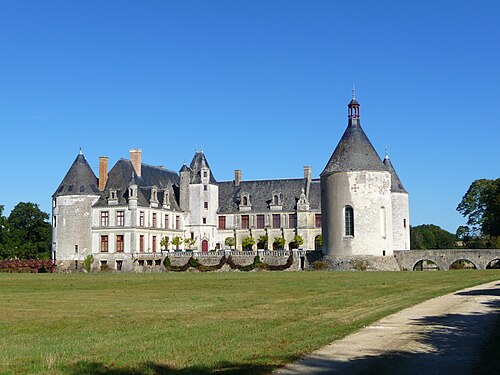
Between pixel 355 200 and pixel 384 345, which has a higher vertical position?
pixel 355 200

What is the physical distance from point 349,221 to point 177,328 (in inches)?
1461

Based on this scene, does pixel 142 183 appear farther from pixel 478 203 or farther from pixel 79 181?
pixel 478 203

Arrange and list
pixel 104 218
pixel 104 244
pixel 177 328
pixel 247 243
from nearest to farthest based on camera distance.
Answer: pixel 177 328, pixel 104 244, pixel 104 218, pixel 247 243

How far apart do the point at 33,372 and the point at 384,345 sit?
4.93 metres

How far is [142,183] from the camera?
204 ft

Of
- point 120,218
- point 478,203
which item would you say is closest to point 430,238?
point 478,203

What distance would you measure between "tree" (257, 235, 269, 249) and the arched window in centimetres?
1621

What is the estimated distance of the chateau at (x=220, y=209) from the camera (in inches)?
1946

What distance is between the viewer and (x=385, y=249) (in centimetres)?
4969

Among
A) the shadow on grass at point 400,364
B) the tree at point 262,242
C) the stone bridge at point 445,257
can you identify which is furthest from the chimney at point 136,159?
the shadow on grass at point 400,364

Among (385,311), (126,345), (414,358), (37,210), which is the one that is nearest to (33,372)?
(126,345)

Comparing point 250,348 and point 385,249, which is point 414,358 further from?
point 385,249

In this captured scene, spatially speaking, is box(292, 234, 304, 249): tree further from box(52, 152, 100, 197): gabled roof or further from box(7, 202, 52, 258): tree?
box(7, 202, 52, 258): tree

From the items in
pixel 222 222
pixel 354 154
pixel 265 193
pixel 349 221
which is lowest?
pixel 349 221
